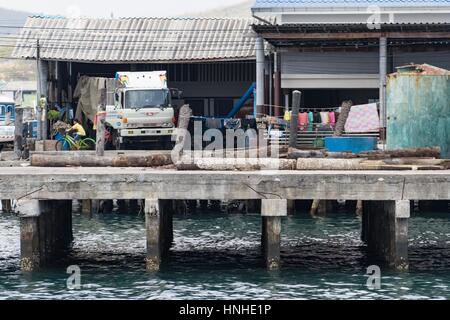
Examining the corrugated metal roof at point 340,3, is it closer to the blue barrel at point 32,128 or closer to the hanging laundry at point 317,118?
the hanging laundry at point 317,118

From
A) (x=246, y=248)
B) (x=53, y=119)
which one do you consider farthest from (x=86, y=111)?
(x=246, y=248)

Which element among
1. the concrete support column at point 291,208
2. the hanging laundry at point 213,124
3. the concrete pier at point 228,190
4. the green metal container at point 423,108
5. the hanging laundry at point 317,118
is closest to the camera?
the concrete pier at point 228,190

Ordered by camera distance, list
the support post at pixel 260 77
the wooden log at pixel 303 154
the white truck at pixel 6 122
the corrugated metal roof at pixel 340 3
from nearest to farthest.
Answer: the wooden log at pixel 303 154
the support post at pixel 260 77
the corrugated metal roof at pixel 340 3
the white truck at pixel 6 122

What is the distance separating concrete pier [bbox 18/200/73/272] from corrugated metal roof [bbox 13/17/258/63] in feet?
71.9

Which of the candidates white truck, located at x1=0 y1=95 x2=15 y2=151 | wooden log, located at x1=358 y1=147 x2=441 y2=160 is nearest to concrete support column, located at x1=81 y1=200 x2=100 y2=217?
white truck, located at x1=0 y1=95 x2=15 y2=151

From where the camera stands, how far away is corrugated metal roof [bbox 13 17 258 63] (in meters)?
51.7

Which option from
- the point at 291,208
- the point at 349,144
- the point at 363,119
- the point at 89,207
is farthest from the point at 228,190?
the point at 363,119

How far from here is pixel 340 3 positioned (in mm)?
48000

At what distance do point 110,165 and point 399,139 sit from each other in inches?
338

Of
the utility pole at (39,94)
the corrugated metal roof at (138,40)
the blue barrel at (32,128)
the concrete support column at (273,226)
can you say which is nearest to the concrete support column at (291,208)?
the concrete support column at (273,226)

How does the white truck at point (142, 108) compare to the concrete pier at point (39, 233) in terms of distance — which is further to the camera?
the white truck at point (142, 108)

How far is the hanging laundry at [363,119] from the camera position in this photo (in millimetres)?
43656

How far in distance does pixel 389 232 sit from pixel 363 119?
1689 centimetres

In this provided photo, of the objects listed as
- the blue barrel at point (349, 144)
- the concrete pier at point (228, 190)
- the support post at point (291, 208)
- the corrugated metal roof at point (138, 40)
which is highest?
the corrugated metal roof at point (138, 40)
